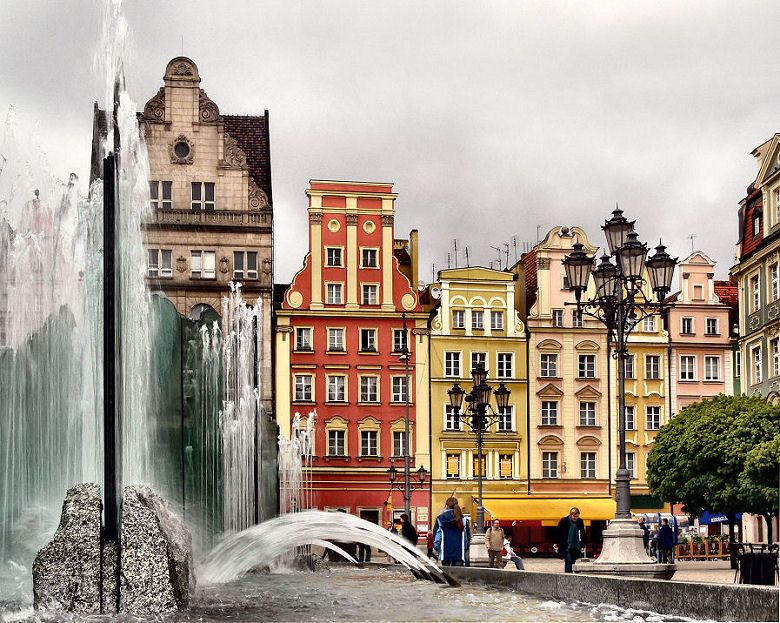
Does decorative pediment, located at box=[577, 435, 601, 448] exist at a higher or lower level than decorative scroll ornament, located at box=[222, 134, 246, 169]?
lower

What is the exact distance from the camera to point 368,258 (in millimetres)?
55594

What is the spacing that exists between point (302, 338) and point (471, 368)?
26.0 ft

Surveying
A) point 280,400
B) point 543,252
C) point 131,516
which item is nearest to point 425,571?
point 131,516

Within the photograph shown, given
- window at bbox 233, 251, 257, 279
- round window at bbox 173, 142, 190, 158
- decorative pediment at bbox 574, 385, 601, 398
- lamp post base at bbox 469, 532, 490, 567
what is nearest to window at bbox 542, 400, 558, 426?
decorative pediment at bbox 574, 385, 601, 398

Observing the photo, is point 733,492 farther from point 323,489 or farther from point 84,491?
→ point 84,491

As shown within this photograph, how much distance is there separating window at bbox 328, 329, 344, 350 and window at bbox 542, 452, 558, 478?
417 inches

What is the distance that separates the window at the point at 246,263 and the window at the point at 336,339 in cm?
488

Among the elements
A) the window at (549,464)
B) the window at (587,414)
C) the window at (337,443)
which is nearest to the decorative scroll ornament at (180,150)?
the window at (337,443)

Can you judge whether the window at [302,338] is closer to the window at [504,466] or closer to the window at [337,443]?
the window at [337,443]

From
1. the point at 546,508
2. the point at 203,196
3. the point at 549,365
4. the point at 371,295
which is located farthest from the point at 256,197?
the point at 546,508

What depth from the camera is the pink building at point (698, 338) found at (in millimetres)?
59250

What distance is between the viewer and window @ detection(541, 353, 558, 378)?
58031mm

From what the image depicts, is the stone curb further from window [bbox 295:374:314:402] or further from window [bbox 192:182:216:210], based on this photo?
window [bbox 295:374:314:402]

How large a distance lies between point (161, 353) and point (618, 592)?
14.8 m
